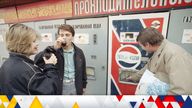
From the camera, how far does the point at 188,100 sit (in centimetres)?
75

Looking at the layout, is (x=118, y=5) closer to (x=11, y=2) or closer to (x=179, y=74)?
(x=179, y=74)

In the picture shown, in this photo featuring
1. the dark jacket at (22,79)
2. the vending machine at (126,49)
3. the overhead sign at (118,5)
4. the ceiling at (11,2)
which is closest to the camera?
the dark jacket at (22,79)

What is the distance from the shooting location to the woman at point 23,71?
3.38 ft

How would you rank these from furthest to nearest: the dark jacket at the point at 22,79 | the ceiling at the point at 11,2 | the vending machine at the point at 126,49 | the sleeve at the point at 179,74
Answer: the ceiling at the point at 11,2
the vending machine at the point at 126,49
the sleeve at the point at 179,74
the dark jacket at the point at 22,79

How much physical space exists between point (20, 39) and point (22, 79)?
0.27m

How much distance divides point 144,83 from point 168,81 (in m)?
0.18

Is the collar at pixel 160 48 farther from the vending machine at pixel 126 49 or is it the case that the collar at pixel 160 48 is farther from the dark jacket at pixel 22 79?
the dark jacket at pixel 22 79

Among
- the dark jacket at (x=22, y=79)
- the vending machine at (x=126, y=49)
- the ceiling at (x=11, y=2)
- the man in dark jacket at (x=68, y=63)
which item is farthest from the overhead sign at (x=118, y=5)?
the dark jacket at (x=22, y=79)

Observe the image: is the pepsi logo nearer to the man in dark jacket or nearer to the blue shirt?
the man in dark jacket

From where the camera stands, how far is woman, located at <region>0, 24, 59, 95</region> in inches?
40.6

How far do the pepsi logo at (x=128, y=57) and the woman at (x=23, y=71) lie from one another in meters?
1.42

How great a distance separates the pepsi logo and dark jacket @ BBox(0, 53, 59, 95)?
58.2 inches

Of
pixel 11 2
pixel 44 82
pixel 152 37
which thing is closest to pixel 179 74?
pixel 152 37

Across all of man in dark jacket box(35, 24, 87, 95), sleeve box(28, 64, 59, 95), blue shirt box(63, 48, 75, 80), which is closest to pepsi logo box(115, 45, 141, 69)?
man in dark jacket box(35, 24, 87, 95)
